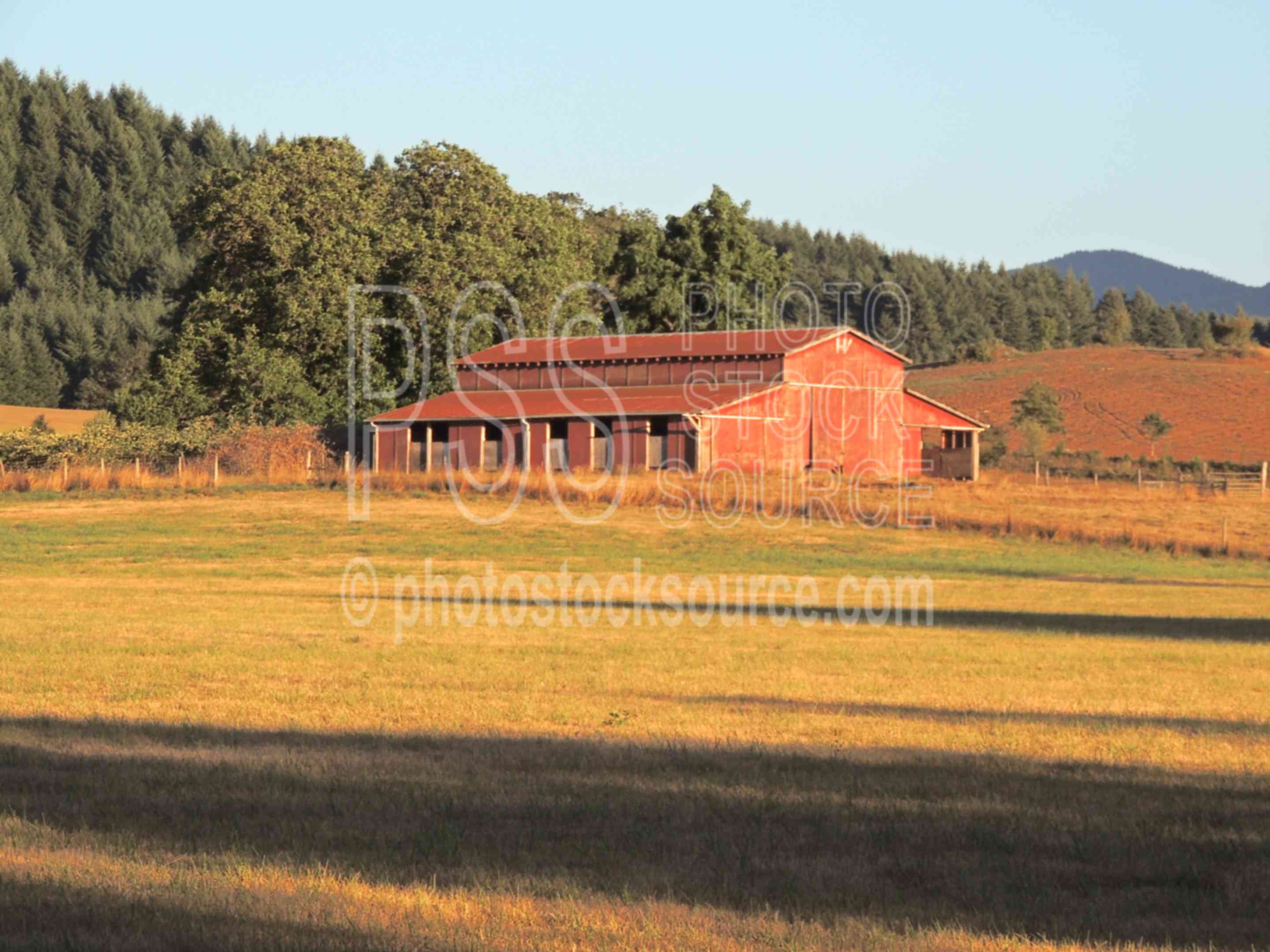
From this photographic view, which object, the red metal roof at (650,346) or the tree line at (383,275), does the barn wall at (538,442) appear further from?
the tree line at (383,275)

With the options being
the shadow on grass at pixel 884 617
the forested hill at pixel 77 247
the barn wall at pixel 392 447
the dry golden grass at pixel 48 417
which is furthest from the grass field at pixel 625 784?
the forested hill at pixel 77 247

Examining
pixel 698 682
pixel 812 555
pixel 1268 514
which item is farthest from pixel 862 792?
pixel 1268 514

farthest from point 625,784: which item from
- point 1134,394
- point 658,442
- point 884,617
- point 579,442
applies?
point 1134,394

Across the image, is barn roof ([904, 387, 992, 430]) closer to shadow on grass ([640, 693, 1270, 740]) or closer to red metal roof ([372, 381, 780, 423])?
red metal roof ([372, 381, 780, 423])

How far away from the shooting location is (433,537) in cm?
4728

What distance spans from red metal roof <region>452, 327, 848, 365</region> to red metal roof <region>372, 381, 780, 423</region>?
162 cm

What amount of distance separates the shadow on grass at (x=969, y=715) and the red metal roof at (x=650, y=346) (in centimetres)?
5521

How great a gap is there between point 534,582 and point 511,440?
3678 centimetres

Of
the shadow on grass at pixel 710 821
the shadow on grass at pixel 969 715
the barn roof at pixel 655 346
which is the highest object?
the barn roof at pixel 655 346

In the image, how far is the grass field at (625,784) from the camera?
7.57 metres

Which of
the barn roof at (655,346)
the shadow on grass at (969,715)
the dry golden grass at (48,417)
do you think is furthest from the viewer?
the dry golden grass at (48,417)

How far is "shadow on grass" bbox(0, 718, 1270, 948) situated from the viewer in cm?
809

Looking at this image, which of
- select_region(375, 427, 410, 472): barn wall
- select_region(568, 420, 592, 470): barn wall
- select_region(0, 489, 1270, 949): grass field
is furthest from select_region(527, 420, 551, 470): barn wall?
select_region(0, 489, 1270, 949): grass field

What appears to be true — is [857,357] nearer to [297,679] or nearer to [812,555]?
[812,555]
